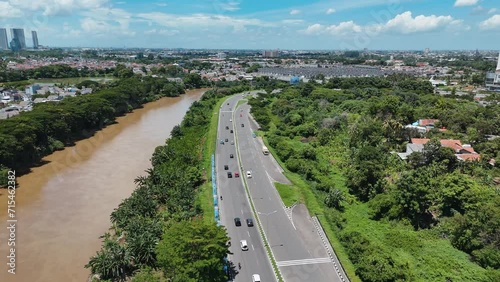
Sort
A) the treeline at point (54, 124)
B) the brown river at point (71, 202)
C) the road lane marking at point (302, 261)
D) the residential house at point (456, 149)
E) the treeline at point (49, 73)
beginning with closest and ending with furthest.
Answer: the road lane marking at point (302, 261) → the brown river at point (71, 202) → the residential house at point (456, 149) → the treeline at point (54, 124) → the treeline at point (49, 73)

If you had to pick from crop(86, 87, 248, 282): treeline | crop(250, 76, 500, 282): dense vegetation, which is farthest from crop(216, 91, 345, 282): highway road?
crop(86, 87, 248, 282): treeline

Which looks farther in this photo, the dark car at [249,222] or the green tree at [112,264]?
the dark car at [249,222]

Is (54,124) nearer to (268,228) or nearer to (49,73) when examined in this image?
(268,228)

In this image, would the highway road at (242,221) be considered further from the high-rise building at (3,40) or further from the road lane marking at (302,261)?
the high-rise building at (3,40)

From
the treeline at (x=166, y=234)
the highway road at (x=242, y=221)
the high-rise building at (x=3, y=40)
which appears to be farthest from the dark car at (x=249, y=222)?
the high-rise building at (x=3, y=40)

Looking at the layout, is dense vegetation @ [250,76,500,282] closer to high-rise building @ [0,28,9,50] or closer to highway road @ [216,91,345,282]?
highway road @ [216,91,345,282]

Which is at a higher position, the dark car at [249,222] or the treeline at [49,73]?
the treeline at [49,73]

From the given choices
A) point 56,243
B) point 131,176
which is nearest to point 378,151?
point 131,176

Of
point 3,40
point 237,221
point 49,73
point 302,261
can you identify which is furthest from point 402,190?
point 3,40
